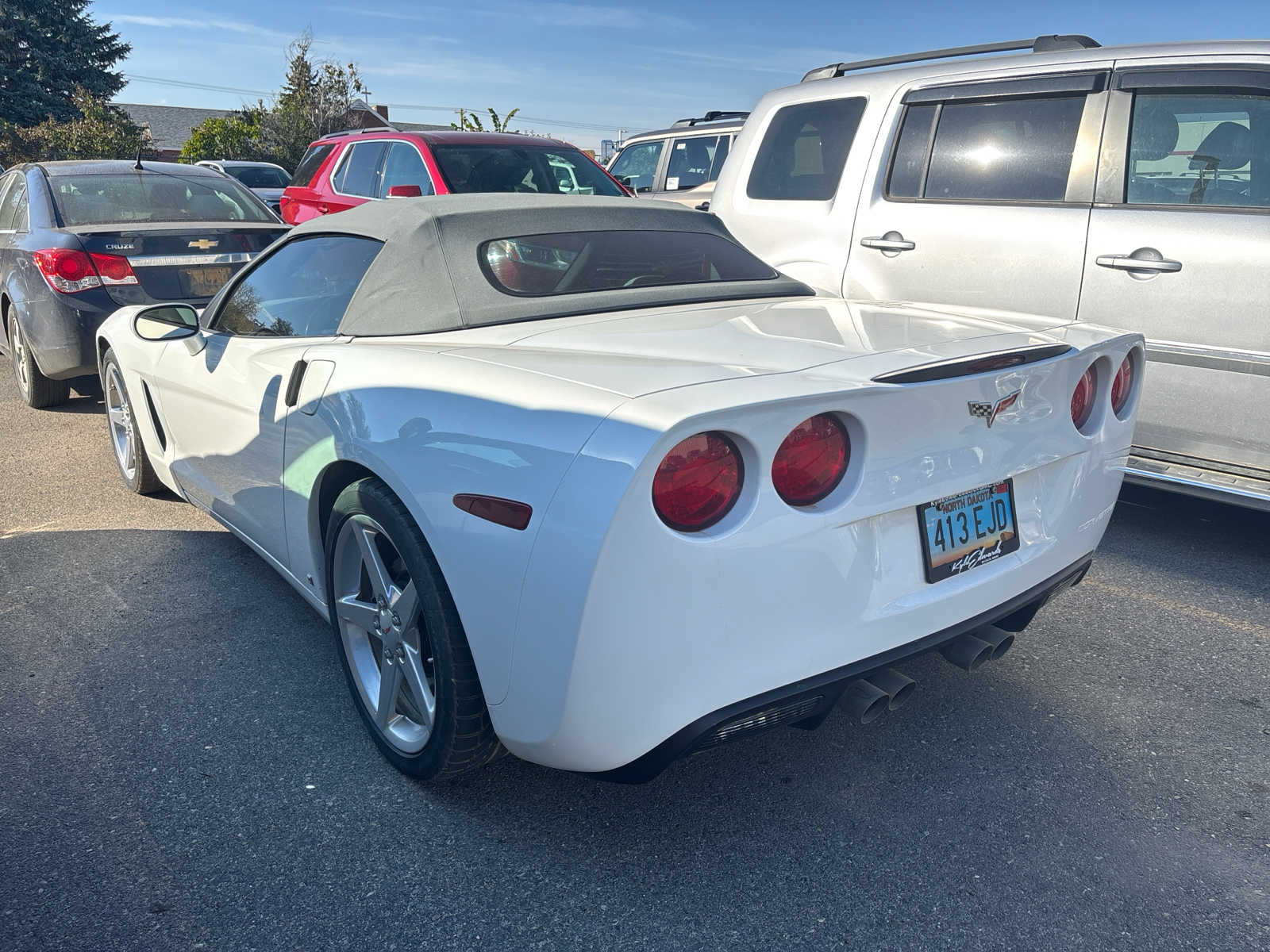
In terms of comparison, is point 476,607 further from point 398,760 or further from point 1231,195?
point 1231,195

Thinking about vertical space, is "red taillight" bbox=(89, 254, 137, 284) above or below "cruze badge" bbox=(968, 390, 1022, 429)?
above

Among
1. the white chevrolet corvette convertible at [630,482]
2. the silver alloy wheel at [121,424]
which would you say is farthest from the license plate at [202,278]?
the white chevrolet corvette convertible at [630,482]

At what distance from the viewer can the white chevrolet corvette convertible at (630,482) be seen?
1940mm

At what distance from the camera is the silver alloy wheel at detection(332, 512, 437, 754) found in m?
2.47

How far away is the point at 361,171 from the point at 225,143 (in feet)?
97.7

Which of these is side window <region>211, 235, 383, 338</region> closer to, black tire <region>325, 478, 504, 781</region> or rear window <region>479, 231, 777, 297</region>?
rear window <region>479, 231, 777, 297</region>

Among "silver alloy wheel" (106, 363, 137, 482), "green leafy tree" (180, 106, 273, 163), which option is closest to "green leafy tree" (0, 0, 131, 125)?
"green leafy tree" (180, 106, 273, 163)

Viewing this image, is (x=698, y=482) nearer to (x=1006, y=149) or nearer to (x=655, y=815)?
(x=655, y=815)

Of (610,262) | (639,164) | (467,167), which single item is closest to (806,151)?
(610,262)

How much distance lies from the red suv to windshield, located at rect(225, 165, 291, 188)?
12748mm

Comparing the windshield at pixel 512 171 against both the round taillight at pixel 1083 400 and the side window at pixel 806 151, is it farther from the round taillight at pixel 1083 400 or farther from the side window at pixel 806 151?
the round taillight at pixel 1083 400

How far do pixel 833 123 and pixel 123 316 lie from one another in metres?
3.63

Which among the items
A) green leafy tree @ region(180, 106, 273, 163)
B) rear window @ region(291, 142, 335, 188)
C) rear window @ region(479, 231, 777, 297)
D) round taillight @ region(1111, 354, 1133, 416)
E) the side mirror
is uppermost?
green leafy tree @ region(180, 106, 273, 163)

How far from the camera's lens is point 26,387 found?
22.2 ft
